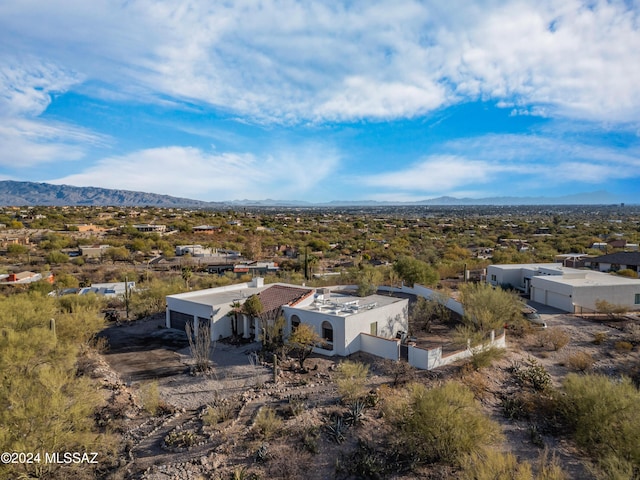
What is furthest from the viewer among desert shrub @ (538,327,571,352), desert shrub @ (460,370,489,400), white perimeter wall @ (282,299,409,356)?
desert shrub @ (538,327,571,352)

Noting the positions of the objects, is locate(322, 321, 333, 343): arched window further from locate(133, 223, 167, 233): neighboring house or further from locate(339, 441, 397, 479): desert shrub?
locate(133, 223, 167, 233): neighboring house

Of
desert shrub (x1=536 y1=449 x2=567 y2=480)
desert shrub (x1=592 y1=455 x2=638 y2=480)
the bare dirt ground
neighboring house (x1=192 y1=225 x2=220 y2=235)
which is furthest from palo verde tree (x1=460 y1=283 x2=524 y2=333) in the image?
neighboring house (x1=192 y1=225 x2=220 y2=235)

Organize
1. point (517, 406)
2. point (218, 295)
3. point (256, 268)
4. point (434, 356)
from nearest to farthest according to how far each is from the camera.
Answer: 1. point (517, 406)
2. point (434, 356)
3. point (218, 295)
4. point (256, 268)

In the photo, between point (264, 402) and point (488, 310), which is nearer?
point (264, 402)

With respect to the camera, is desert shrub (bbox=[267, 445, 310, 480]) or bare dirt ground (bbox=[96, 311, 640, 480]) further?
bare dirt ground (bbox=[96, 311, 640, 480])

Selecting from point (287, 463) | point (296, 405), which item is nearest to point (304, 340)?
point (296, 405)

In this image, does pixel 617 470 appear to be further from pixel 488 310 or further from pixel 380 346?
pixel 488 310

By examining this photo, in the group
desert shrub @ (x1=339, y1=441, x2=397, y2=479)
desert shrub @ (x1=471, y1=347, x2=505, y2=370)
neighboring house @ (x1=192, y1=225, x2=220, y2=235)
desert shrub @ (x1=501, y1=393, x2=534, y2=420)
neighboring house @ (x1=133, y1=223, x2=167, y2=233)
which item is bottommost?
desert shrub @ (x1=501, y1=393, x2=534, y2=420)
